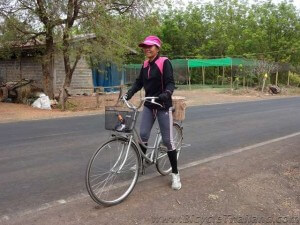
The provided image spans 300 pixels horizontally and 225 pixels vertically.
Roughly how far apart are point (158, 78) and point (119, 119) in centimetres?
80

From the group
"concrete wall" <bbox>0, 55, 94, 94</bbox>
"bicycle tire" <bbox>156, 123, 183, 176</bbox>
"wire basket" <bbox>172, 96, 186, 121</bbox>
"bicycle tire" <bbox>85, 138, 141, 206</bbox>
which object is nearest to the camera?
"bicycle tire" <bbox>85, 138, 141, 206</bbox>

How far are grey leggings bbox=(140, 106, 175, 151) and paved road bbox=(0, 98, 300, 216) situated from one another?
1.11 meters

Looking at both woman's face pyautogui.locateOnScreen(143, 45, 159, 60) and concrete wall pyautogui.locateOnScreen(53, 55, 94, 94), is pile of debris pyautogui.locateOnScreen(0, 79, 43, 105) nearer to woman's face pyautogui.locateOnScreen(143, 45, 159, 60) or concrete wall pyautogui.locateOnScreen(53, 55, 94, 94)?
concrete wall pyautogui.locateOnScreen(53, 55, 94, 94)

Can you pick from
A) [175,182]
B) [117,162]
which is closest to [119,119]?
[117,162]

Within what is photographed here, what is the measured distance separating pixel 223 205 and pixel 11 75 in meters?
22.2

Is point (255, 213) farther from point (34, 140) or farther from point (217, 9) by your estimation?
point (217, 9)

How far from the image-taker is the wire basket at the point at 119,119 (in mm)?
4492

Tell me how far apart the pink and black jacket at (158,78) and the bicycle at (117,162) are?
8.7 inches

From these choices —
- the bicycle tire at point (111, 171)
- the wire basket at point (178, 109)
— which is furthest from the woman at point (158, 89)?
the wire basket at point (178, 109)

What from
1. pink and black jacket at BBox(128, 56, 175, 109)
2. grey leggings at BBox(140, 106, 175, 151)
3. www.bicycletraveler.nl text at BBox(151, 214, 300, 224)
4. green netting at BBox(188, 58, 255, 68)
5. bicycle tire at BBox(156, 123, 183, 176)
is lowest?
www.bicycletraveler.nl text at BBox(151, 214, 300, 224)

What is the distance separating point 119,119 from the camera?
4492 mm

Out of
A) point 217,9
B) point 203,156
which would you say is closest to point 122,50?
point 203,156

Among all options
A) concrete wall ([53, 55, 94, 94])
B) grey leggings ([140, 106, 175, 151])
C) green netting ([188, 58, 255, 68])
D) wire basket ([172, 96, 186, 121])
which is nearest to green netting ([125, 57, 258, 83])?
green netting ([188, 58, 255, 68])

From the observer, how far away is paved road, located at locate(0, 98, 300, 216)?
5.09m
